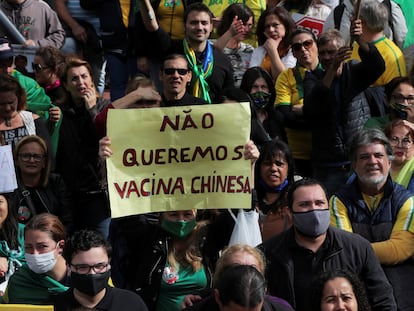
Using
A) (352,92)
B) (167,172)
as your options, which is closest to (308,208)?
(167,172)

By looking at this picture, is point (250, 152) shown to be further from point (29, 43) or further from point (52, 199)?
point (29, 43)

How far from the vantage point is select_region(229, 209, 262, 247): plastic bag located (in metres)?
8.33

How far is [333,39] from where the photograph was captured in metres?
11.0

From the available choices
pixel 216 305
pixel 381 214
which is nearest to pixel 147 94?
pixel 381 214

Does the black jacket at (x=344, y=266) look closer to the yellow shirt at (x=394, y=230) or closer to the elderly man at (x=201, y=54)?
the yellow shirt at (x=394, y=230)

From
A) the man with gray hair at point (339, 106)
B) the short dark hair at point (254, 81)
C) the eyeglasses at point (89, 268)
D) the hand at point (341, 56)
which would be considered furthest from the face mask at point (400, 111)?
the eyeglasses at point (89, 268)

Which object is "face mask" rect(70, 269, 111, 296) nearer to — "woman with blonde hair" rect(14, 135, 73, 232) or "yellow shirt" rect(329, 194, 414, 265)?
"yellow shirt" rect(329, 194, 414, 265)

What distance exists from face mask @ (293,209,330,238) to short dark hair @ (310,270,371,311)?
0.61 meters

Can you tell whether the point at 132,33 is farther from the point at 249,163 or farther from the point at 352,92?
the point at 249,163

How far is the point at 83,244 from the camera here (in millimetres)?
7715

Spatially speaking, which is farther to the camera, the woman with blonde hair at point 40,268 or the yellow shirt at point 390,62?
the yellow shirt at point 390,62

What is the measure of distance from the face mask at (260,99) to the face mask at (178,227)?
3.12m

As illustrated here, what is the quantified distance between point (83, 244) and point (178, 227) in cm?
83

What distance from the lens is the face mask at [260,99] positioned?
37.0ft
